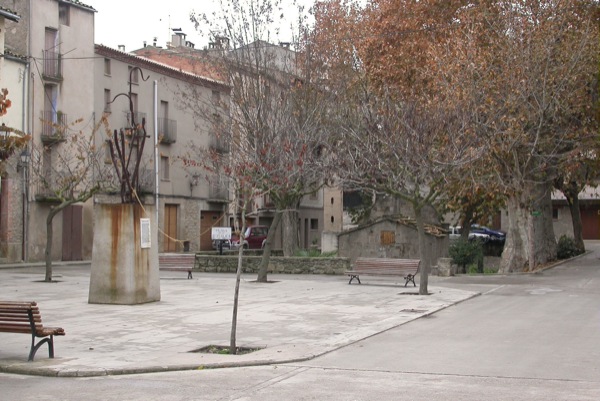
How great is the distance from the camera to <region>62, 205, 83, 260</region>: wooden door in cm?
4184

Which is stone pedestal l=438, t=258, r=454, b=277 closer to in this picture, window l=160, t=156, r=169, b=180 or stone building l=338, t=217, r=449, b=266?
stone building l=338, t=217, r=449, b=266

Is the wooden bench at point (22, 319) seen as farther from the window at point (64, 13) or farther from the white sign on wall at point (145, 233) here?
the window at point (64, 13)

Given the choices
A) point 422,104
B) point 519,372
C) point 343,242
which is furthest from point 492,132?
point 519,372

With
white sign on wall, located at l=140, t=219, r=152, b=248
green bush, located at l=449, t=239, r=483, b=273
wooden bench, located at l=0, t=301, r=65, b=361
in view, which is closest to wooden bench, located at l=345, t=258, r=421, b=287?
white sign on wall, located at l=140, t=219, r=152, b=248

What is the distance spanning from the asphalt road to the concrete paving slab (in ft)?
1.53

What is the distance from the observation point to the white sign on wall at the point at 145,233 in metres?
18.7

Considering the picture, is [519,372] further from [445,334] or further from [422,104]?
[422,104]

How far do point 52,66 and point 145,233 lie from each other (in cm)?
2464

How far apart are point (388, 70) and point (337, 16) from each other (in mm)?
8037

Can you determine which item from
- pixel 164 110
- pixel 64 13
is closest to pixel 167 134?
pixel 164 110

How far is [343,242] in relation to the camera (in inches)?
1336

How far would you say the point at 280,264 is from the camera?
31141mm

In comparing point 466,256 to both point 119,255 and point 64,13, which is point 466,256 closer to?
point 119,255

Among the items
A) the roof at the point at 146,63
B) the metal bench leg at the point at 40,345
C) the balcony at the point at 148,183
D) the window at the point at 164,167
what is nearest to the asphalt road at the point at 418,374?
the metal bench leg at the point at 40,345
